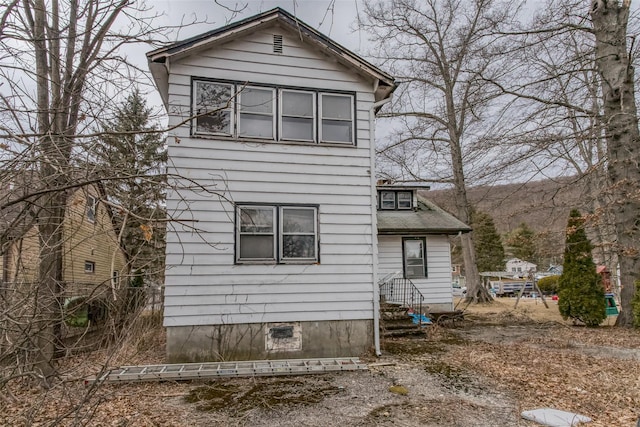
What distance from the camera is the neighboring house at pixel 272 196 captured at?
7.55m

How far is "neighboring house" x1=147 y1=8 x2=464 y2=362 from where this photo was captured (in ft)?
24.8

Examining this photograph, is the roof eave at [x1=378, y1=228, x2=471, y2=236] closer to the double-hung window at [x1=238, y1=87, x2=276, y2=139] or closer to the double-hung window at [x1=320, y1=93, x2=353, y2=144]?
the double-hung window at [x1=320, y1=93, x2=353, y2=144]

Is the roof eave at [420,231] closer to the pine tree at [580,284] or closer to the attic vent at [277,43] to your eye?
the pine tree at [580,284]

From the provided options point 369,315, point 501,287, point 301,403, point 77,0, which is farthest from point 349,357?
point 501,287

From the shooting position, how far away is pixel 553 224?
42.1 feet

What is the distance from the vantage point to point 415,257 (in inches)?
560

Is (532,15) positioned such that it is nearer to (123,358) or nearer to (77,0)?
(77,0)

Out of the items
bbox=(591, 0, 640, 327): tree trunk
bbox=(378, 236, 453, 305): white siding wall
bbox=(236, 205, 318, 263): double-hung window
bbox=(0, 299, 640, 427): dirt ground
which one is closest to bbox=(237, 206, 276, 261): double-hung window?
bbox=(236, 205, 318, 263): double-hung window

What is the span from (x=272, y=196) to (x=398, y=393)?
4303 millimetres

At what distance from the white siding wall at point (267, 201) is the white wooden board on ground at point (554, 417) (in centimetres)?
378

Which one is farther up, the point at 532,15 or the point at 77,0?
the point at 532,15

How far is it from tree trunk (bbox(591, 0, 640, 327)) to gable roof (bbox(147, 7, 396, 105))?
7.13m

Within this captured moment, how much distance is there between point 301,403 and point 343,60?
265 inches

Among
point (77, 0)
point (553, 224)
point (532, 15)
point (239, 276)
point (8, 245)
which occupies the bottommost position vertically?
point (239, 276)
